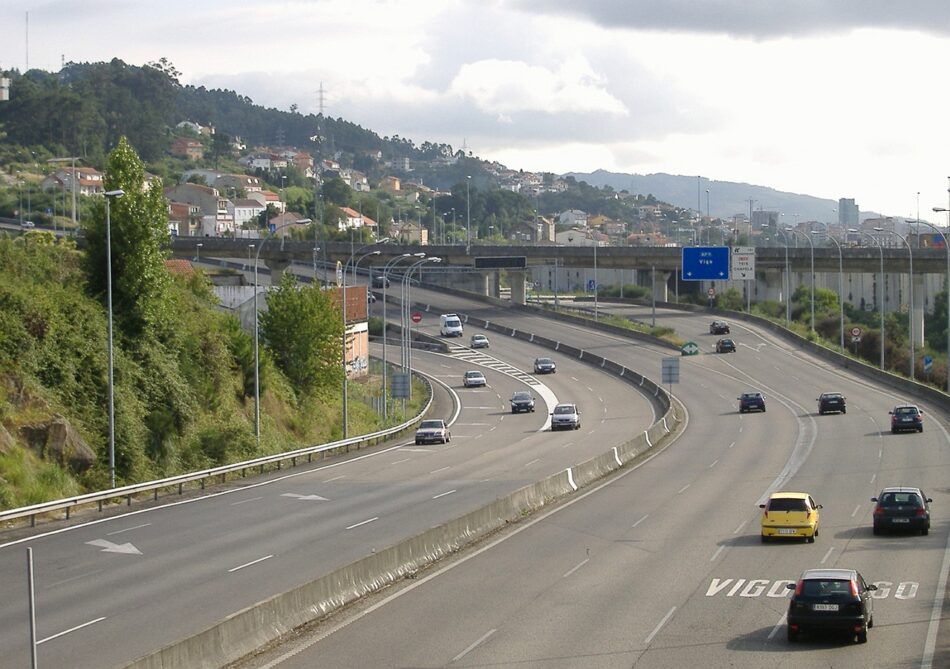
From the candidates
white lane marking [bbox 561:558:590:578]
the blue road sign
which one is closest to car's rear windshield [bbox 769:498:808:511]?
white lane marking [bbox 561:558:590:578]

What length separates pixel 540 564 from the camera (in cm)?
2909

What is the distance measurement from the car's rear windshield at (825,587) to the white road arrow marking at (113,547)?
1534 cm

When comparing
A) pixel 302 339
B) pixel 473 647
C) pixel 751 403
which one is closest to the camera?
pixel 473 647

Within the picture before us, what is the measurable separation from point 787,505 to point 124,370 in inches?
1052

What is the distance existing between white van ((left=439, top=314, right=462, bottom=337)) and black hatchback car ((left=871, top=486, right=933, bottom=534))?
3252 inches

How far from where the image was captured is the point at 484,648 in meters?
20.4

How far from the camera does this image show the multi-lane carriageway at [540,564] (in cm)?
2066

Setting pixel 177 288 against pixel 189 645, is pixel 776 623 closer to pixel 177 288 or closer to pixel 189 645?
pixel 189 645

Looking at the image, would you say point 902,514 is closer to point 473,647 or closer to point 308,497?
point 473,647

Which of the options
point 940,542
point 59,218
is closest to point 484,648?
point 940,542

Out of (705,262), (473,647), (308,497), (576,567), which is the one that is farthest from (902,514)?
(705,262)

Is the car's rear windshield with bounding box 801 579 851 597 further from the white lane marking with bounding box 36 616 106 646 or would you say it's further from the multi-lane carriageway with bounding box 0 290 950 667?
the white lane marking with bounding box 36 616 106 646

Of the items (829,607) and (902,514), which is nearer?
(829,607)

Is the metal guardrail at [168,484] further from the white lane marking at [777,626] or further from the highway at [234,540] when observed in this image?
the white lane marking at [777,626]
